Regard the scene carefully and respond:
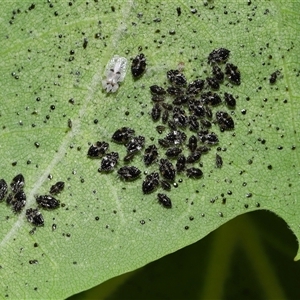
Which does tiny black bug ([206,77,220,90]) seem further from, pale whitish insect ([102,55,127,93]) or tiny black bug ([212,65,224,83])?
pale whitish insect ([102,55,127,93])

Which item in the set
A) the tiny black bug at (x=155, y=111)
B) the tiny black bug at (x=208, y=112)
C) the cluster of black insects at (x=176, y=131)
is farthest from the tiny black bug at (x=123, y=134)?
the tiny black bug at (x=208, y=112)

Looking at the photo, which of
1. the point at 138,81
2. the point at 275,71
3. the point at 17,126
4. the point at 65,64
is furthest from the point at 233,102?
the point at 17,126

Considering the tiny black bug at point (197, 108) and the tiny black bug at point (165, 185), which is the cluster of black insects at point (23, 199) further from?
the tiny black bug at point (197, 108)

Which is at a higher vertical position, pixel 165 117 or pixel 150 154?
pixel 165 117

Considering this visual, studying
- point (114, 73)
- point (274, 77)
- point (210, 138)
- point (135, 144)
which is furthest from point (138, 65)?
point (274, 77)

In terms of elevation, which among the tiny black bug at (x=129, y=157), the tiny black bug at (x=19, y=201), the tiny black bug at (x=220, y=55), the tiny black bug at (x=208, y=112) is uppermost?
the tiny black bug at (x=220, y=55)

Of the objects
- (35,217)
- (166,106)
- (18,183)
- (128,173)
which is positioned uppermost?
(166,106)

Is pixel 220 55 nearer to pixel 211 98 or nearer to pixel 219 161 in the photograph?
pixel 211 98

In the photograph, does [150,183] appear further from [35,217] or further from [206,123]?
[35,217]
